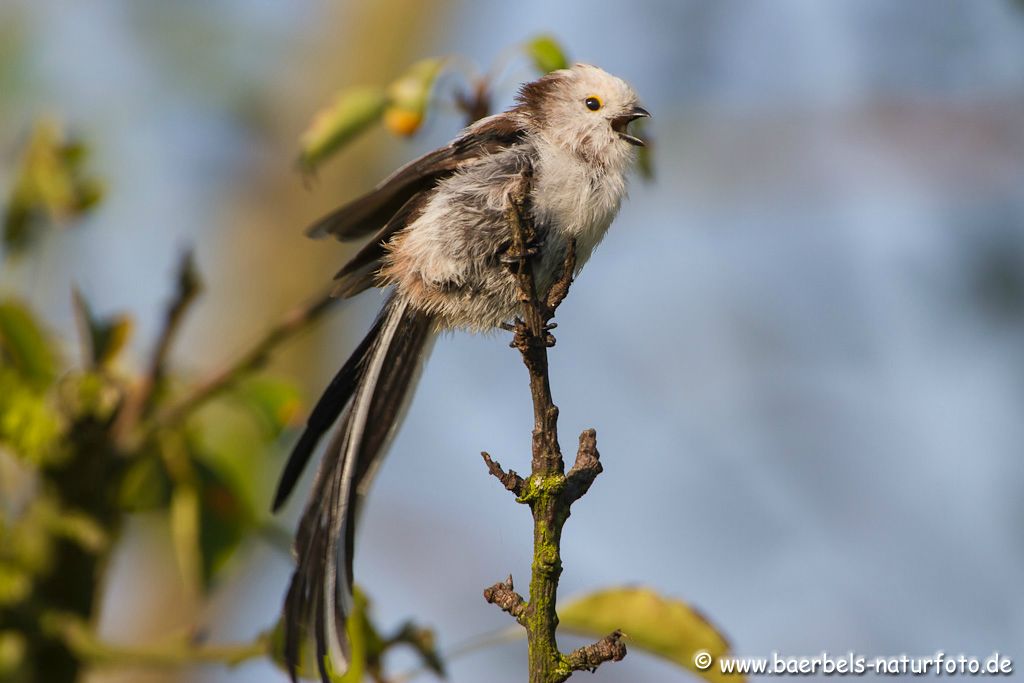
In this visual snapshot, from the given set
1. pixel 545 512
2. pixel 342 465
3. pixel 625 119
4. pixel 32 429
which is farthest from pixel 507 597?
pixel 625 119

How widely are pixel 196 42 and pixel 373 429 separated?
6.57 metres

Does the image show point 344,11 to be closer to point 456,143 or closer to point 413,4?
point 413,4

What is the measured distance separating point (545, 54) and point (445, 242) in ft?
1.84

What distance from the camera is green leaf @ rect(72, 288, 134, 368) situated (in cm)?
267

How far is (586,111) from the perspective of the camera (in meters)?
3.20

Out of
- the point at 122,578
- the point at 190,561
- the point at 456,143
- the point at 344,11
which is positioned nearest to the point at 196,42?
the point at 344,11

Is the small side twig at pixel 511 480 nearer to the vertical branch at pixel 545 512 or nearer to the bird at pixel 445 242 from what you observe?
the vertical branch at pixel 545 512

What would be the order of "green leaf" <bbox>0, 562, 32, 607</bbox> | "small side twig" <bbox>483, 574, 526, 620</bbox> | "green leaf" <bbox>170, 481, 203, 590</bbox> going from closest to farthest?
"small side twig" <bbox>483, 574, 526, 620</bbox>, "green leaf" <bbox>0, 562, 32, 607</bbox>, "green leaf" <bbox>170, 481, 203, 590</bbox>

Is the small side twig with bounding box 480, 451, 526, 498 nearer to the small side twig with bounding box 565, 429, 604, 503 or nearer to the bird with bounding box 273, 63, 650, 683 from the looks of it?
the small side twig with bounding box 565, 429, 604, 503

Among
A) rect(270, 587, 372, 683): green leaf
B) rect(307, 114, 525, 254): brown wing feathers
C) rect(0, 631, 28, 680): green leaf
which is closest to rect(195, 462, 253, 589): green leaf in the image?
rect(270, 587, 372, 683): green leaf

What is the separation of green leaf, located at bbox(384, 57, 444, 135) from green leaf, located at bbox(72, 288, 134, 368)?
0.87m

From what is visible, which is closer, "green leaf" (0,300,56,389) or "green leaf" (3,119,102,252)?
"green leaf" (0,300,56,389)

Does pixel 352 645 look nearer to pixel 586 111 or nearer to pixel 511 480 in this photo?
pixel 511 480

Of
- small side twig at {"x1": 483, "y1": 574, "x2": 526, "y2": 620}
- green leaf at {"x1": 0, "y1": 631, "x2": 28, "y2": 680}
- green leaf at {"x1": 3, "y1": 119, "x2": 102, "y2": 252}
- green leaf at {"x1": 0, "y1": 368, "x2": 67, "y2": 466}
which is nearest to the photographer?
small side twig at {"x1": 483, "y1": 574, "x2": 526, "y2": 620}
